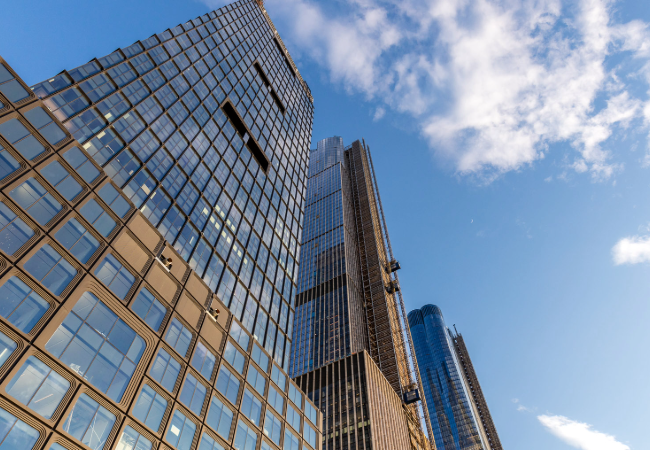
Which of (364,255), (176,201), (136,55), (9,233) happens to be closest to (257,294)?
(176,201)

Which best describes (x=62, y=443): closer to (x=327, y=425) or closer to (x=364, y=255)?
(x=327, y=425)

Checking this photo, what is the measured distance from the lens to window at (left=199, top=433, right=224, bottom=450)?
A: 93.8 ft

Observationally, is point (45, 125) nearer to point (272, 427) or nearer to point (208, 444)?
point (208, 444)

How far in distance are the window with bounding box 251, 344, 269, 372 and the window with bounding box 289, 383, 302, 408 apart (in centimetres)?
458

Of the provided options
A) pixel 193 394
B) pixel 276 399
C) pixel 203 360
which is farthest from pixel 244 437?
pixel 276 399

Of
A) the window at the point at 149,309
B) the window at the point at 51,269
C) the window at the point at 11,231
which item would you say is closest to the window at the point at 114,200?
the window at the point at 149,309

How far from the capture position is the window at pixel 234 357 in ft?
118

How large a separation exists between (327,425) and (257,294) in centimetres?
4895

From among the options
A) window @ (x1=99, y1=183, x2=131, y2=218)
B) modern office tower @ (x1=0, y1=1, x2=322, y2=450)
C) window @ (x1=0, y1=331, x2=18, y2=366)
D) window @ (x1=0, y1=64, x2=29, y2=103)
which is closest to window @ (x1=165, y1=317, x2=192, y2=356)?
modern office tower @ (x1=0, y1=1, x2=322, y2=450)

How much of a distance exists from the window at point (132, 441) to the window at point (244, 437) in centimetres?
876

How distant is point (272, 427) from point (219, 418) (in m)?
7.63

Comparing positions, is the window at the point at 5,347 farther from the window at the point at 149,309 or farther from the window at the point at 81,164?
the window at the point at 81,164

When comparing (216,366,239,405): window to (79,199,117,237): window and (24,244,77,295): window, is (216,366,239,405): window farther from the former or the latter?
(24,244,77,295): window

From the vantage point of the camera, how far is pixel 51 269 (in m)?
23.7
